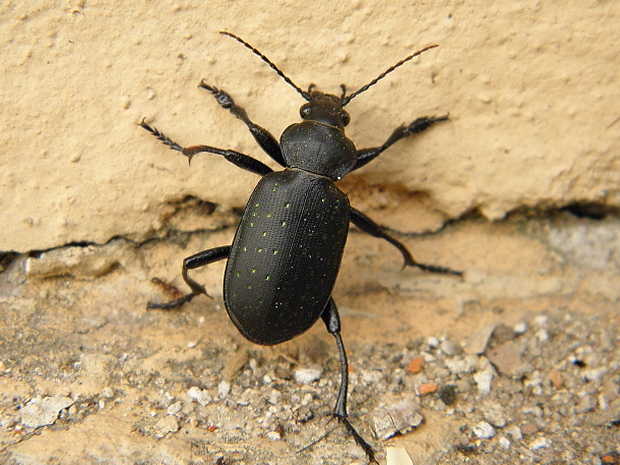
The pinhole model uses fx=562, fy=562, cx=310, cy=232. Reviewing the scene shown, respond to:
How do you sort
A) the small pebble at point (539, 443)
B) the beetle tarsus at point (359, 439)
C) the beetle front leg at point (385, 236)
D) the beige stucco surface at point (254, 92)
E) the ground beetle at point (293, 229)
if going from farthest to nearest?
the beetle front leg at point (385, 236), the beige stucco surface at point (254, 92), the ground beetle at point (293, 229), the small pebble at point (539, 443), the beetle tarsus at point (359, 439)

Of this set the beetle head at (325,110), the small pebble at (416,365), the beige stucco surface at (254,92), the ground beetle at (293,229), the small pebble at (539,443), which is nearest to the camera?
the small pebble at (539,443)

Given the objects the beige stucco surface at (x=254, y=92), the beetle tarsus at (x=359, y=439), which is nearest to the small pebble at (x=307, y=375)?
the beetle tarsus at (x=359, y=439)

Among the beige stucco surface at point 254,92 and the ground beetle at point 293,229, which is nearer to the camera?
the ground beetle at point 293,229

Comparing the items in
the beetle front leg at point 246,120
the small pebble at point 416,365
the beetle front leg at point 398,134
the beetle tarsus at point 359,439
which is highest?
the beetle front leg at point 246,120

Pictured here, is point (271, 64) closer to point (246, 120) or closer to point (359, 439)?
point (246, 120)

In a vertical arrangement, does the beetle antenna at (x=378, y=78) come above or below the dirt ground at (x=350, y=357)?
above

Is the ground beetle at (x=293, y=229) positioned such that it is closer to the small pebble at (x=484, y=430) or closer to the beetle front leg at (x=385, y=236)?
the beetle front leg at (x=385, y=236)

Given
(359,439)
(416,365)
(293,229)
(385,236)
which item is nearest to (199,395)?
(359,439)

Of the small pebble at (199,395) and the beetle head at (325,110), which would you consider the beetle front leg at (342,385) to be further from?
the beetle head at (325,110)

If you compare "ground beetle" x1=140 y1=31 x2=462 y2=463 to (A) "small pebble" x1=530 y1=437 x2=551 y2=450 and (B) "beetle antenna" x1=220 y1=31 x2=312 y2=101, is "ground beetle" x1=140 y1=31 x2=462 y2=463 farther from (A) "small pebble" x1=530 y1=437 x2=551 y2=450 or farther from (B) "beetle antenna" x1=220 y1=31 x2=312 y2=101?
(A) "small pebble" x1=530 y1=437 x2=551 y2=450
